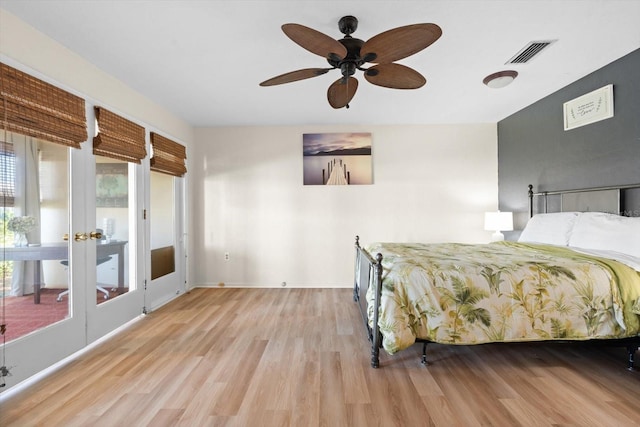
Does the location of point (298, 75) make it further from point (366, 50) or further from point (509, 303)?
point (509, 303)

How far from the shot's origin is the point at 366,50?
1703 mm

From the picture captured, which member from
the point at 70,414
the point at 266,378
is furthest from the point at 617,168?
the point at 70,414

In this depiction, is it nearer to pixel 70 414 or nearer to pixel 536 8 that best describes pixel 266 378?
pixel 70 414

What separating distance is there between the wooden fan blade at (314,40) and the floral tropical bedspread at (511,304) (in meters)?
1.61

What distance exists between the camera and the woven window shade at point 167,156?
338 centimetres

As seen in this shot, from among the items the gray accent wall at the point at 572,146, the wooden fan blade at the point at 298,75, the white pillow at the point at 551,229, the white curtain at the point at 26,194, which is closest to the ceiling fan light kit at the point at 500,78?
the gray accent wall at the point at 572,146

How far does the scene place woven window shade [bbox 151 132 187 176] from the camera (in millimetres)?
3376

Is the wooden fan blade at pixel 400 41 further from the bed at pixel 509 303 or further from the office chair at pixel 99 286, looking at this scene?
the office chair at pixel 99 286

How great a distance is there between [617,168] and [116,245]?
16.2 feet

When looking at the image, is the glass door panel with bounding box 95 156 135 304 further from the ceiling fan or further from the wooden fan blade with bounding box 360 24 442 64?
the wooden fan blade with bounding box 360 24 442 64

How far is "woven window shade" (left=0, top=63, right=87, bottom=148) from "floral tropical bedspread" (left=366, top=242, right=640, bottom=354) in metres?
2.78

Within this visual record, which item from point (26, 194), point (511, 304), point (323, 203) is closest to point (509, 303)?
point (511, 304)

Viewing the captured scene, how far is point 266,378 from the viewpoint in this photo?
1.95m

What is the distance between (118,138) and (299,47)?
1.99 m
